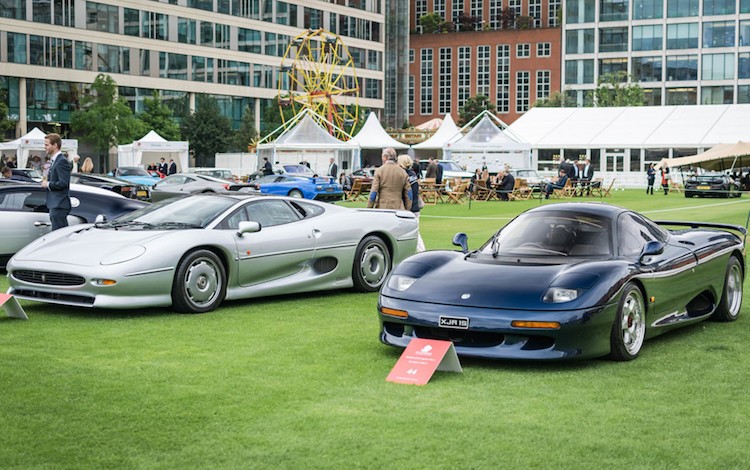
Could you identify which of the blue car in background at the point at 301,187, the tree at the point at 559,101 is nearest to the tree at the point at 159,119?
the blue car in background at the point at 301,187

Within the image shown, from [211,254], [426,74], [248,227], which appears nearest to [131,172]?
[248,227]

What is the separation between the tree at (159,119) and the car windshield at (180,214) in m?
63.3

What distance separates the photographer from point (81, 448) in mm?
5215

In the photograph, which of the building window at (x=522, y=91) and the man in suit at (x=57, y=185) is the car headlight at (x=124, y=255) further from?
the building window at (x=522, y=91)

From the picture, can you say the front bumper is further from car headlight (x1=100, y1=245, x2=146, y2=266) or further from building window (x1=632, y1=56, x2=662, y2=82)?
building window (x1=632, y1=56, x2=662, y2=82)

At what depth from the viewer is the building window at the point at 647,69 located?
109 metres

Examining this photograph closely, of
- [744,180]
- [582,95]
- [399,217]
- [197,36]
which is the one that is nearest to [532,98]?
[582,95]

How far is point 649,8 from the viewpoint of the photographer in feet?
355

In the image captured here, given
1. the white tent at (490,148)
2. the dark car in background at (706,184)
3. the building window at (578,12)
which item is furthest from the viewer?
the building window at (578,12)

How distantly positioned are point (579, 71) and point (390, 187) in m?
104

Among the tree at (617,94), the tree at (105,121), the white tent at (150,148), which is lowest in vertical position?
the white tent at (150,148)

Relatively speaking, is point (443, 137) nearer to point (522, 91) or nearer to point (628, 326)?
point (628, 326)

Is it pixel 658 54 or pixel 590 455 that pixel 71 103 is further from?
pixel 590 455

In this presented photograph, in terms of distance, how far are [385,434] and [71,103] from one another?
7309 centimetres
